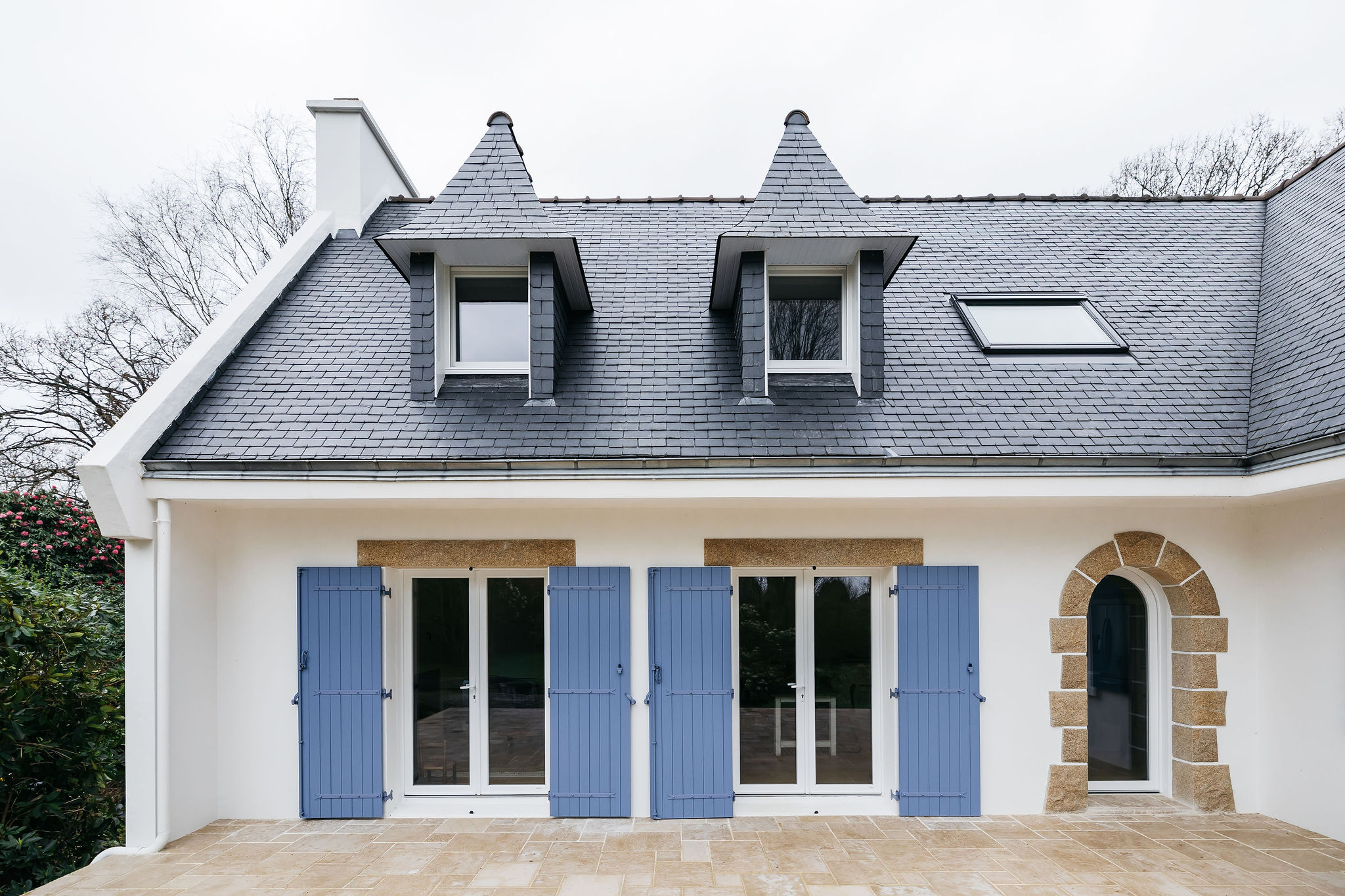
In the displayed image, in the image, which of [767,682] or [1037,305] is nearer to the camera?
[767,682]

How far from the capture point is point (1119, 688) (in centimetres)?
650

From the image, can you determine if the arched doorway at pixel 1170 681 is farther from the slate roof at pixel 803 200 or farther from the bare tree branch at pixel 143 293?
the bare tree branch at pixel 143 293

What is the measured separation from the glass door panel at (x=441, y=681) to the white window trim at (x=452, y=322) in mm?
2016

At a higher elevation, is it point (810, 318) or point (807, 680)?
point (810, 318)

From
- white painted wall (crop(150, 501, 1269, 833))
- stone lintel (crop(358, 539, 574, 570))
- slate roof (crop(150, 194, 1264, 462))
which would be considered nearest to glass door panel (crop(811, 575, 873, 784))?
white painted wall (crop(150, 501, 1269, 833))

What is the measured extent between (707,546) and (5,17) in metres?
13.2

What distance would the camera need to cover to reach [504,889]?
Result: 15.3ft

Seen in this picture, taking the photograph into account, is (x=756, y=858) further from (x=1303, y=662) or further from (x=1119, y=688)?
(x=1303, y=662)

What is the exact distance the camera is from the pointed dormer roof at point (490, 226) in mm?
6406

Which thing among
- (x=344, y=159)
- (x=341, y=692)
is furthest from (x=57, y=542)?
(x=344, y=159)

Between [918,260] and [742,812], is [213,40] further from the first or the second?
[742,812]

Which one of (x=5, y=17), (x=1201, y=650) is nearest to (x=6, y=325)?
(x=5, y=17)

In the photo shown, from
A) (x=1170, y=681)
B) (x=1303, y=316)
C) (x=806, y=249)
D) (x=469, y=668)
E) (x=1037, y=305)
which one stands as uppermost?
(x=806, y=249)

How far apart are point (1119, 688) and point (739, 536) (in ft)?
12.8
